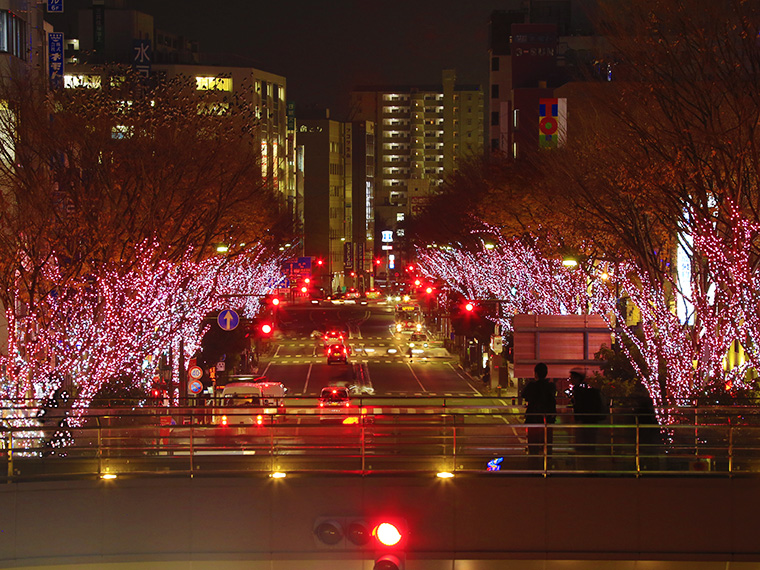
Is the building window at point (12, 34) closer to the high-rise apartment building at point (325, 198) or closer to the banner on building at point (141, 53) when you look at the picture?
the banner on building at point (141, 53)

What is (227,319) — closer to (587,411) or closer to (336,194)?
(587,411)

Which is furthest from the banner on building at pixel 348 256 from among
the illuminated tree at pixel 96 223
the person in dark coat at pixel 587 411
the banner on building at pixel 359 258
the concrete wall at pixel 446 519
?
the concrete wall at pixel 446 519

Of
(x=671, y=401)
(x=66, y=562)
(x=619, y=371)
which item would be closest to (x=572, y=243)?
(x=619, y=371)

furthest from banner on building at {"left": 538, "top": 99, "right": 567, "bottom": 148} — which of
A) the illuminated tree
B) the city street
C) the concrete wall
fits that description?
the concrete wall

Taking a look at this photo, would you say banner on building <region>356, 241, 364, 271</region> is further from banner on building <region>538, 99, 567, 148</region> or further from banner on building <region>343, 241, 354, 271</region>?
banner on building <region>538, 99, 567, 148</region>

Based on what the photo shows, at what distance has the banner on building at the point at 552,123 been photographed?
44.6 m

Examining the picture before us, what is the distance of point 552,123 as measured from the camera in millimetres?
46500

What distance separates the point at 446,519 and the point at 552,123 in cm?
3502

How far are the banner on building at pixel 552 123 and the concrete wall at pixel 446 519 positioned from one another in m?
30.4

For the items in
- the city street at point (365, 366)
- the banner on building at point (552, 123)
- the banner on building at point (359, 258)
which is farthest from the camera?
the banner on building at point (359, 258)

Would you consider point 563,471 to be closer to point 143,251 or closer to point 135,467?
point 135,467

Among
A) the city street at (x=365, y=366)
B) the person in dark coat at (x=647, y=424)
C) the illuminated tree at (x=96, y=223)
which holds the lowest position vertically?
the city street at (x=365, y=366)

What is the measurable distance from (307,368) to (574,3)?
41.7 meters

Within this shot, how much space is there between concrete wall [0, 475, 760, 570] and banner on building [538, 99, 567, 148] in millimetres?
30403
